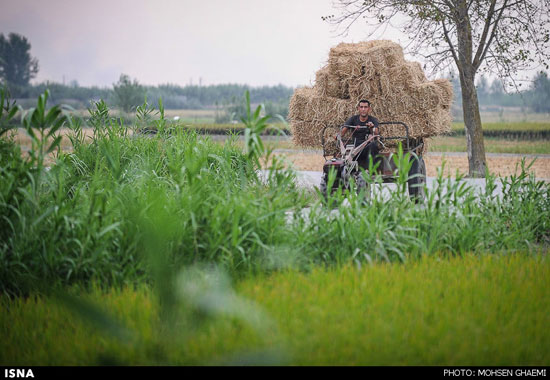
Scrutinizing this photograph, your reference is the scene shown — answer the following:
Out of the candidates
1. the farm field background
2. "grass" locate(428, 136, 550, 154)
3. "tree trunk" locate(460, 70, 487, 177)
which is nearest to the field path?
"tree trunk" locate(460, 70, 487, 177)

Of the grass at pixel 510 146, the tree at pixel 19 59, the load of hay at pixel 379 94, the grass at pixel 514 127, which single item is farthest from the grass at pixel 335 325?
the tree at pixel 19 59

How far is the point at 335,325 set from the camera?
9.20ft

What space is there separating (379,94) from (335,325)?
6822mm

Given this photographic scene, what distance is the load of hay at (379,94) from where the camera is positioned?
8992mm

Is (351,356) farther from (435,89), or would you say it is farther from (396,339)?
(435,89)

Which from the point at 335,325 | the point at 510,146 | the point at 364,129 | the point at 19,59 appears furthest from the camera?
the point at 19,59

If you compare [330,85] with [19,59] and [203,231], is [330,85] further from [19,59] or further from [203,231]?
[19,59]

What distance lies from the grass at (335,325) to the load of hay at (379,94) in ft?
18.2

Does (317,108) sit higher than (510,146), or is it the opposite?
(317,108)

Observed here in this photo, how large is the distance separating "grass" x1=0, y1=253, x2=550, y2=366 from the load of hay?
18.2 feet

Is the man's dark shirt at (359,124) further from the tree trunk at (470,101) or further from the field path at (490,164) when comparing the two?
the tree trunk at (470,101)

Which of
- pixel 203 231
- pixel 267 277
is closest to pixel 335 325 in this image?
pixel 267 277

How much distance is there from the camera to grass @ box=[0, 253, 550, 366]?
253 cm
